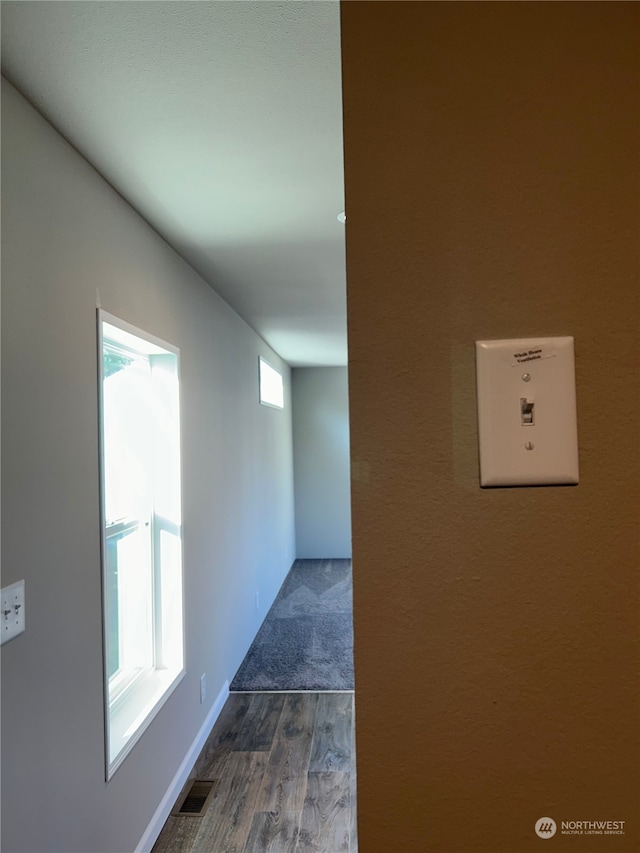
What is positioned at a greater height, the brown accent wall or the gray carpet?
the brown accent wall

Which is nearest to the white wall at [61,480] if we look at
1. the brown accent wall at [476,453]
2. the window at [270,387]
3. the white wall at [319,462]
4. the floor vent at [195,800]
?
the floor vent at [195,800]

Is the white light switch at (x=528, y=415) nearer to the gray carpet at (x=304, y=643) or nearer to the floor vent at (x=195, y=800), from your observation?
the floor vent at (x=195, y=800)

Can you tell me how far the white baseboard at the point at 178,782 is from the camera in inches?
79.5

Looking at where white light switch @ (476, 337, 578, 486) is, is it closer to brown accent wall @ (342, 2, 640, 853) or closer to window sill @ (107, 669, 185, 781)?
brown accent wall @ (342, 2, 640, 853)

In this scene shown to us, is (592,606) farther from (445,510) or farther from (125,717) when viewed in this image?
(125,717)

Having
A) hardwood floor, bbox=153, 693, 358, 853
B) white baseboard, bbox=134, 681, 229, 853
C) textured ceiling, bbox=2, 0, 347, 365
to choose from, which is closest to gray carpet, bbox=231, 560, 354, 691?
hardwood floor, bbox=153, 693, 358, 853

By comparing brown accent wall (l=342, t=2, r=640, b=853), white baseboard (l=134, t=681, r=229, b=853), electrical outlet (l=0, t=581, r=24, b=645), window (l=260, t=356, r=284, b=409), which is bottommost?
white baseboard (l=134, t=681, r=229, b=853)

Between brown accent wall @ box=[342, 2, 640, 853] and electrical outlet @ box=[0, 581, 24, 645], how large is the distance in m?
1.04

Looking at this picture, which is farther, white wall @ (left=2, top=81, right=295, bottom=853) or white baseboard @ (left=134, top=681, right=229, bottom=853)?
white baseboard @ (left=134, top=681, right=229, bottom=853)

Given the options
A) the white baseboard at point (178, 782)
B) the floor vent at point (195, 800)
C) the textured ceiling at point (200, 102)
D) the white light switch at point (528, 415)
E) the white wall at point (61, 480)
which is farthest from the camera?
the floor vent at point (195, 800)

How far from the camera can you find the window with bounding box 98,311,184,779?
6.81 ft

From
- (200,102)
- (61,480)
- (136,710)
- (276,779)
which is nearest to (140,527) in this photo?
(136,710)

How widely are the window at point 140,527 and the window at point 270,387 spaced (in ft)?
7.86

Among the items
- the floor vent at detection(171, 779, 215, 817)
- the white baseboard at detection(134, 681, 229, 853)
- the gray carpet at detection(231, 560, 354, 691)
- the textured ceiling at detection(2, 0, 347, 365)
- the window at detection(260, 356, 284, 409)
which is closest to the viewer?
the textured ceiling at detection(2, 0, 347, 365)
